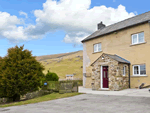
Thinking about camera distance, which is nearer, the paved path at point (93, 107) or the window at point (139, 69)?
the paved path at point (93, 107)

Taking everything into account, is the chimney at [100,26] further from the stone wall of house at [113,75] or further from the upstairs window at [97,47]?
the stone wall of house at [113,75]

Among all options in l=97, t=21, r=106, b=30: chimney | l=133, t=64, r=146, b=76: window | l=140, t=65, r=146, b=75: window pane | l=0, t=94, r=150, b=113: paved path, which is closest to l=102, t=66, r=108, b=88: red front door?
l=133, t=64, r=146, b=76: window

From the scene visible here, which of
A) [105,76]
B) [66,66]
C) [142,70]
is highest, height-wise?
[66,66]

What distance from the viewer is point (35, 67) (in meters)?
14.3

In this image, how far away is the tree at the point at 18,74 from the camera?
1302 centimetres

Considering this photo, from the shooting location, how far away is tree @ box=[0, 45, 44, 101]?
13.0 m

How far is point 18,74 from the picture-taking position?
1317cm

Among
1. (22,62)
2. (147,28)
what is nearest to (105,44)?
(147,28)

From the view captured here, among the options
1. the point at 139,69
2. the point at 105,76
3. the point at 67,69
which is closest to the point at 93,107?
the point at 105,76

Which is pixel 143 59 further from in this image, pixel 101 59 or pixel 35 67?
pixel 35 67

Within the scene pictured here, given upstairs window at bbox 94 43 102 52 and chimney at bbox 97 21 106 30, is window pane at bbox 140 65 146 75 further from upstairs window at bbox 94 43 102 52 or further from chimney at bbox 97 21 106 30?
chimney at bbox 97 21 106 30

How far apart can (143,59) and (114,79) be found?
357 centimetres

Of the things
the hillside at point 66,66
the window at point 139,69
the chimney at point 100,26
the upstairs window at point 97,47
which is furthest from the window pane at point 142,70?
the hillside at point 66,66

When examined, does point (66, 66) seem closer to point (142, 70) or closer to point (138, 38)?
point (138, 38)
